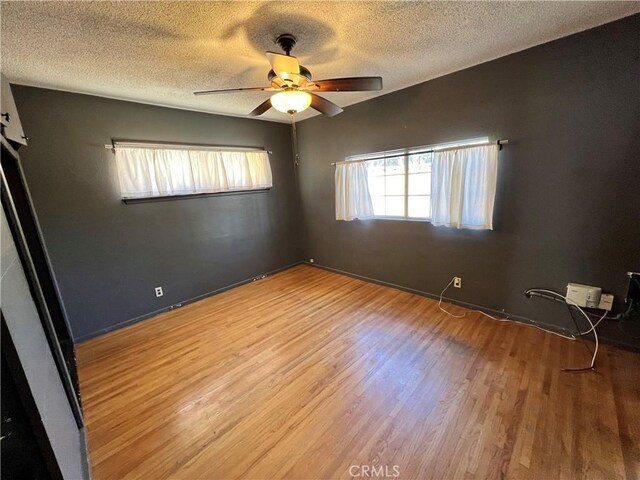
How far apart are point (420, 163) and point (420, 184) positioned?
24cm

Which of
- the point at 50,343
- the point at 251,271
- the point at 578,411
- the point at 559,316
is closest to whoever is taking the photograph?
the point at 50,343

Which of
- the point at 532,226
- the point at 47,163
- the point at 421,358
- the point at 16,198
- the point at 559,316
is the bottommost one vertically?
the point at 421,358

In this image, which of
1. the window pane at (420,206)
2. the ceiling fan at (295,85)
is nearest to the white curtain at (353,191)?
the window pane at (420,206)

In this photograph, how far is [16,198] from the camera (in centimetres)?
184

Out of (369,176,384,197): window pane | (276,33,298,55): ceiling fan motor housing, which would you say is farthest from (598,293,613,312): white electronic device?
(276,33,298,55): ceiling fan motor housing

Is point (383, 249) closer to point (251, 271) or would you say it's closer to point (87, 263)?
point (251, 271)

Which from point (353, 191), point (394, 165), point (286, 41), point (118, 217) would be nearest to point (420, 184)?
point (394, 165)

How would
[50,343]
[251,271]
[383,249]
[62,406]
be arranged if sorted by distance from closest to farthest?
1. [62,406]
2. [50,343]
3. [383,249]
4. [251,271]

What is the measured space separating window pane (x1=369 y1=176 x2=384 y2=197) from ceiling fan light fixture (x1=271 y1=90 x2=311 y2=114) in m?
1.68

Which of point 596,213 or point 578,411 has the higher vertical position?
point 596,213

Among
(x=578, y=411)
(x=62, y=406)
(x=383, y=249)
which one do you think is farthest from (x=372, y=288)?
(x=62, y=406)

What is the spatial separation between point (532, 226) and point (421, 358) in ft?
5.06

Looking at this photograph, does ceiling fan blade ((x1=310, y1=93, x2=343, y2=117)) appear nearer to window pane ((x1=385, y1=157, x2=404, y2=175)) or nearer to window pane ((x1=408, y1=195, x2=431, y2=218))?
window pane ((x1=385, y1=157, x2=404, y2=175))

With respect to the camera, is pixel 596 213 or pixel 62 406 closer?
pixel 62 406
